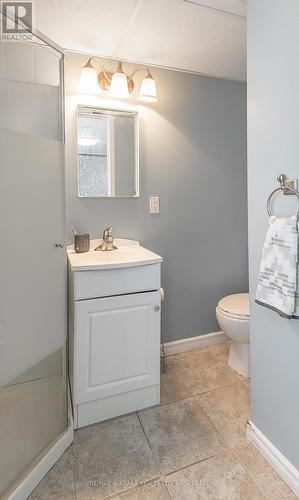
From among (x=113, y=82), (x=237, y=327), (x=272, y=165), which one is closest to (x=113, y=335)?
(x=237, y=327)

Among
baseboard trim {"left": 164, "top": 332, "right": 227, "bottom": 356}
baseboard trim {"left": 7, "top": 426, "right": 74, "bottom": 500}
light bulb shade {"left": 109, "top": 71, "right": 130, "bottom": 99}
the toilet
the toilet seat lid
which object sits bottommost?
baseboard trim {"left": 7, "top": 426, "right": 74, "bottom": 500}

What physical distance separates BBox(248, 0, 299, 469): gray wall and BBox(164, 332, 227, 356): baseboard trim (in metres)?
0.89

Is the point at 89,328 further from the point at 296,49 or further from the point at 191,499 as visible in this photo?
the point at 296,49

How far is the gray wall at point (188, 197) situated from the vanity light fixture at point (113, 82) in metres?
0.08

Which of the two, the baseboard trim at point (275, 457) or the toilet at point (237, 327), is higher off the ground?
the toilet at point (237, 327)

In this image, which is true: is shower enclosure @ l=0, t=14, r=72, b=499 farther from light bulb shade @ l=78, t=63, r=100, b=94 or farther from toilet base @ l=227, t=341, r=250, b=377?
toilet base @ l=227, t=341, r=250, b=377

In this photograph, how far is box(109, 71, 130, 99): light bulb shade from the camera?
1.78 metres

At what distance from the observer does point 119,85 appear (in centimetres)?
179

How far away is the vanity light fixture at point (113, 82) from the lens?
173 centimetres

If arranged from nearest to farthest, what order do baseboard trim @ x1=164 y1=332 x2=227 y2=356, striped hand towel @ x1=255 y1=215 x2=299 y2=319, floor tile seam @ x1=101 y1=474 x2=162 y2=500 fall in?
striped hand towel @ x1=255 y1=215 x2=299 y2=319
floor tile seam @ x1=101 y1=474 x2=162 y2=500
baseboard trim @ x1=164 y1=332 x2=227 y2=356

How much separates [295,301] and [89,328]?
0.98m
